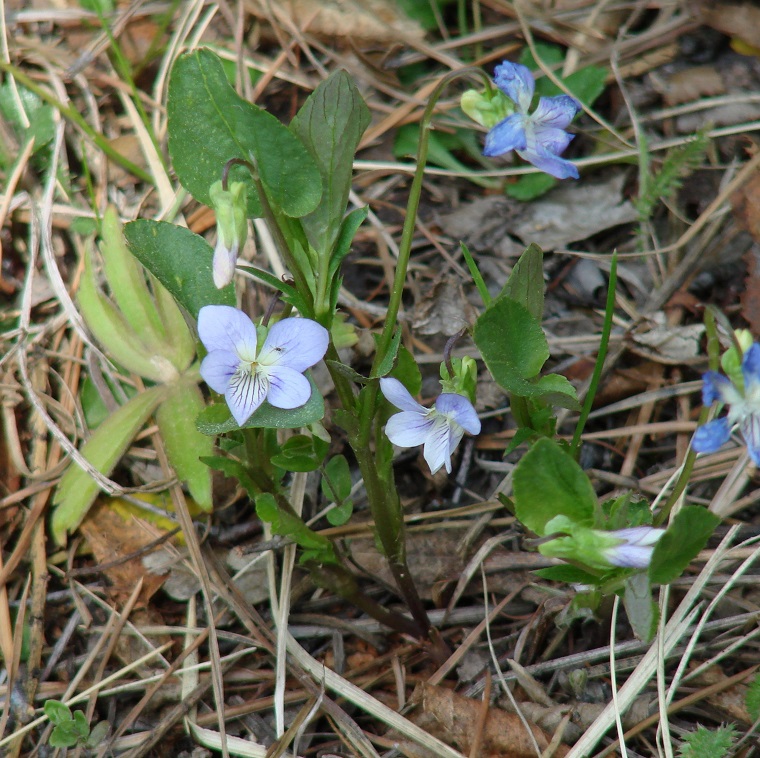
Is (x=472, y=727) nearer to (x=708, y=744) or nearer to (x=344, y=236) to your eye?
(x=708, y=744)

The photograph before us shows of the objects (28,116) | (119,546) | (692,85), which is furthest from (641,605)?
(28,116)

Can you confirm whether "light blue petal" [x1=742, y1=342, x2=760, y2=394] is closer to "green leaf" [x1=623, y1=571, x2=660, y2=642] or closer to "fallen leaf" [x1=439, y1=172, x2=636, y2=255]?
"green leaf" [x1=623, y1=571, x2=660, y2=642]

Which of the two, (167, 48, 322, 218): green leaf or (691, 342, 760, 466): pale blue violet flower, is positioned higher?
(167, 48, 322, 218): green leaf

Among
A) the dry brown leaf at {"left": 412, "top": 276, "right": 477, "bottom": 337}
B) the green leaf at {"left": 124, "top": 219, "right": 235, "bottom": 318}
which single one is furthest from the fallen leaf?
the green leaf at {"left": 124, "top": 219, "right": 235, "bottom": 318}

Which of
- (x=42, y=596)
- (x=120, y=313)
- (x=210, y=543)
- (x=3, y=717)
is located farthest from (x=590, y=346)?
(x=3, y=717)

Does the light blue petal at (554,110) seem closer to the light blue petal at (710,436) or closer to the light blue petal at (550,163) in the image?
the light blue petal at (550,163)
